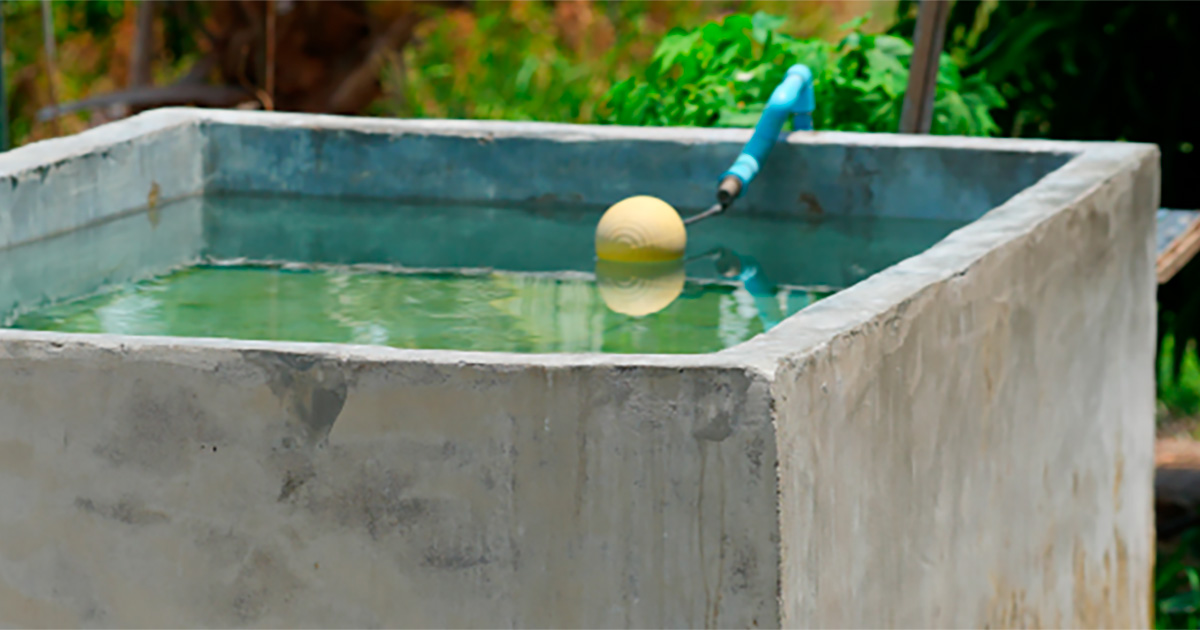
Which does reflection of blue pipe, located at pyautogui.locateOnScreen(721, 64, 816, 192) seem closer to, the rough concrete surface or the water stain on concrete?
the rough concrete surface

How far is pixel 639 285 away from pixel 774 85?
1.73m

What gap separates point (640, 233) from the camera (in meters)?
4.00

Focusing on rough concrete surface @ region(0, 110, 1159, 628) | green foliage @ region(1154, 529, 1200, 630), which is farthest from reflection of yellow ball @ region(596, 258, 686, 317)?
green foliage @ region(1154, 529, 1200, 630)

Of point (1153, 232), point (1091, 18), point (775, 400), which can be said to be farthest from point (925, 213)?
point (1091, 18)

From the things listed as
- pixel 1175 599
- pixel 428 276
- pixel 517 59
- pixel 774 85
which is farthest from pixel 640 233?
pixel 517 59

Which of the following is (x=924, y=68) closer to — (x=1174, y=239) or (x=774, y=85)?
(x=774, y=85)

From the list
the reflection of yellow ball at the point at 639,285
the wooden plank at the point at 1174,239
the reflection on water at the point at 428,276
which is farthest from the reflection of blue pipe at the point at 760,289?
the wooden plank at the point at 1174,239

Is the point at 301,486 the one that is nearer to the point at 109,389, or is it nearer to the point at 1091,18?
the point at 109,389

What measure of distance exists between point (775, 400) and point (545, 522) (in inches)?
13.7

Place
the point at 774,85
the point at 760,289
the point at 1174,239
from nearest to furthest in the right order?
the point at 760,289 → the point at 1174,239 → the point at 774,85

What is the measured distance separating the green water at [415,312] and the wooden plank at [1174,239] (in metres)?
1.58

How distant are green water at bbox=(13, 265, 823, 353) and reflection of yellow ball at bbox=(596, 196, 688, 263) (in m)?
0.19

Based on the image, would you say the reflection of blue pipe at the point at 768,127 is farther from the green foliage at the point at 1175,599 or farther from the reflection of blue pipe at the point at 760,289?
the green foliage at the point at 1175,599

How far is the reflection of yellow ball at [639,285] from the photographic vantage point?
3.61 metres
